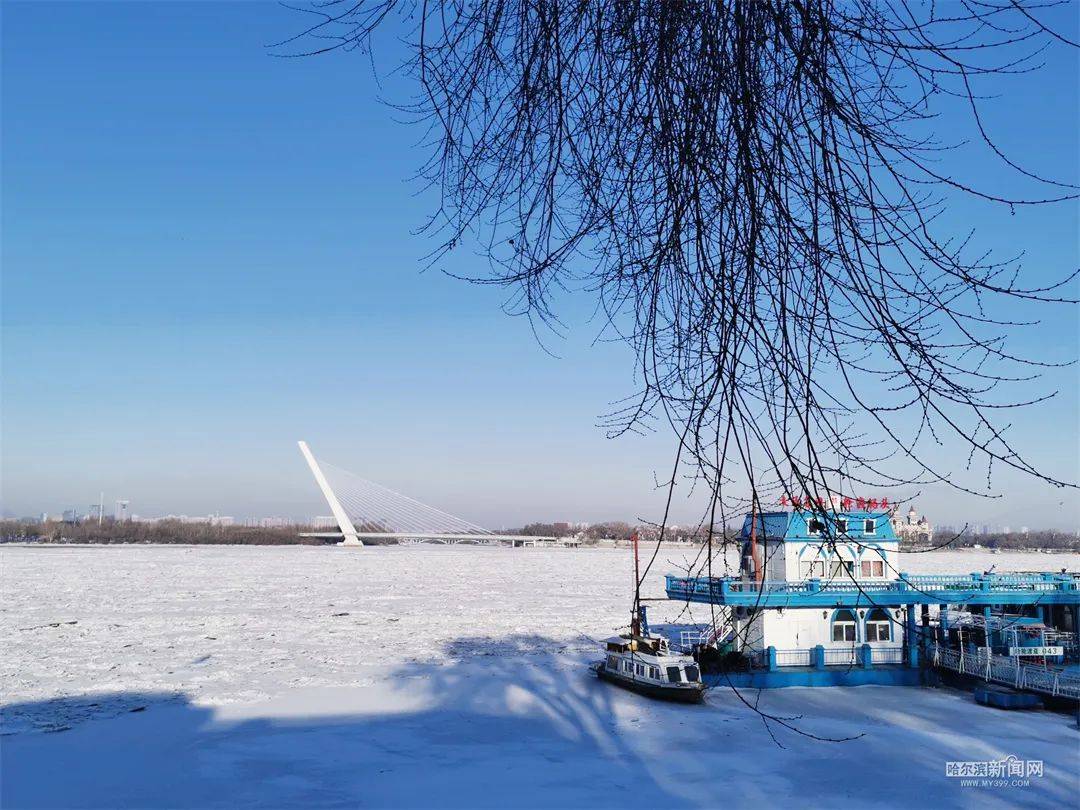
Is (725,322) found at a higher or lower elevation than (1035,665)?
higher

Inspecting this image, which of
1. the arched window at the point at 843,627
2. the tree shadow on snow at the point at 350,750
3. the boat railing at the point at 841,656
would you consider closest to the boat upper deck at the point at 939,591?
the arched window at the point at 843,627

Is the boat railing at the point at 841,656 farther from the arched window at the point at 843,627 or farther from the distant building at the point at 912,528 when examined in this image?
the distant building at the point at 912,528

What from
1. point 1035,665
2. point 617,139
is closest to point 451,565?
point 1035,665

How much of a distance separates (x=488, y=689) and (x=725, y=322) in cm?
975

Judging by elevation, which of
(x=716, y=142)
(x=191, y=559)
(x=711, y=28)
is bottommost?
(x=191, y=559)

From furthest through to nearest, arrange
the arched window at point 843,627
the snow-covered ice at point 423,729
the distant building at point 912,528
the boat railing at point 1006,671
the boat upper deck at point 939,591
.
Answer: the arched window at point 843,627 → the boat upper deck at point 939,591 → the boat railing at point 1006,671 → the snow-covered ice at point 423,729 → the distant building at point 912,528

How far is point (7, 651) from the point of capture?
1196 centimetres

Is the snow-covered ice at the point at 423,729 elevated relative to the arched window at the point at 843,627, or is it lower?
lower

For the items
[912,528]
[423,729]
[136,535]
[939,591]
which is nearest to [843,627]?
[939,591]

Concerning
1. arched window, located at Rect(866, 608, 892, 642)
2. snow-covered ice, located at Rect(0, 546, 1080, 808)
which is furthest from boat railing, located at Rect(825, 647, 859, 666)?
snow-covered ice, located at Rect(0, 546, 1080, 808)

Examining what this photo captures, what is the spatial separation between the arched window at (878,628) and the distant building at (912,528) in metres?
10.1

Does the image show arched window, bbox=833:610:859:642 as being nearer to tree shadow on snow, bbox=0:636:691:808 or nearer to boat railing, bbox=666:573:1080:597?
boat railing, bbox=666:573:1080:597

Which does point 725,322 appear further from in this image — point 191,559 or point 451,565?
point 191,559

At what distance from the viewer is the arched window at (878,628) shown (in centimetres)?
1112
